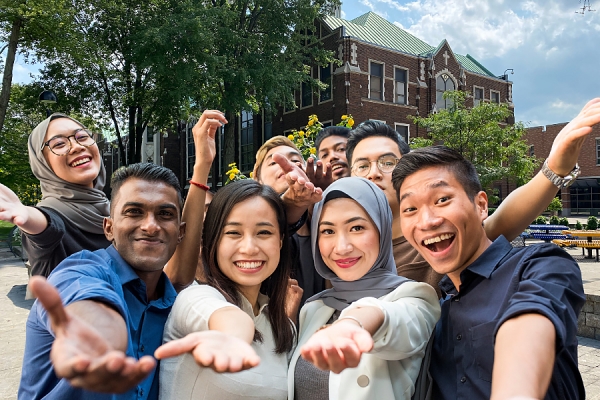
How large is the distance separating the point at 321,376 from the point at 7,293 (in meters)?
9.47

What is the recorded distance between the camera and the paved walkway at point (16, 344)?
4.68 metres

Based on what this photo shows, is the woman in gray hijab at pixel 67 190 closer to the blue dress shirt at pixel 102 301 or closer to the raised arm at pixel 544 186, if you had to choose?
the blue dress shirt at pixel 102 301

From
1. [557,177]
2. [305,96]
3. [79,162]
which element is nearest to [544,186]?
[557,177]

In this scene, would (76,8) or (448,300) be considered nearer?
(448,300)

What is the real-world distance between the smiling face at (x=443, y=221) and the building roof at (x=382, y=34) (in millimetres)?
21814

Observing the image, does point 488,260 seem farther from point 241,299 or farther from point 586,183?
point 586,183

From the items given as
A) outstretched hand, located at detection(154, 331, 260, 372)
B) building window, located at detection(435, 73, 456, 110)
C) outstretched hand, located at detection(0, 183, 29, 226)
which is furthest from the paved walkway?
building window, located at detection(435, 73, 456, 110)

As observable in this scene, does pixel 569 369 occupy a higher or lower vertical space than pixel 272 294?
lower

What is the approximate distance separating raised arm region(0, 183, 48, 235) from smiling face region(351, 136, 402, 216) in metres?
1.85

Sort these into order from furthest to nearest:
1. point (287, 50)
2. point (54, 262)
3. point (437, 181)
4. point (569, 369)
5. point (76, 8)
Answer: point (287, 50)
point (76, 8)
point (54, 262)
point (437, 181)
point (569, 369)

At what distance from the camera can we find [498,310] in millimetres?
1575

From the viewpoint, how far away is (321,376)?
183cm

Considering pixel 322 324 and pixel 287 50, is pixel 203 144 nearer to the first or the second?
pixel 322 324

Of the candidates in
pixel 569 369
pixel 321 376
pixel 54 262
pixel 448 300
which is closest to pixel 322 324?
pixel 321 376
